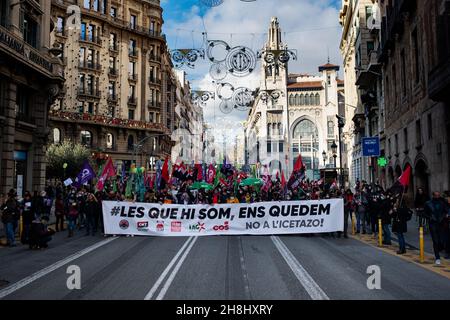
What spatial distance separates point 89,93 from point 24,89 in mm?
23378

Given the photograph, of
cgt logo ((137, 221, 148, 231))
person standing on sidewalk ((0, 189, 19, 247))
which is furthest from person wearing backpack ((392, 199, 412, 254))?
person standing on sidewalk ((0, 189, 19, 247))

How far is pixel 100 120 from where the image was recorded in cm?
4603

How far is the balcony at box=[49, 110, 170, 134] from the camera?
142 feet

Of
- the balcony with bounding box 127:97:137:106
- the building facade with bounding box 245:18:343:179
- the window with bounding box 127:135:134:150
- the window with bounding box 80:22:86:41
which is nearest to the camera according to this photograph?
the window with bounding box 80:22:86:41

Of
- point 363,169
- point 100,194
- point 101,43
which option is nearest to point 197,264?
point 100,194

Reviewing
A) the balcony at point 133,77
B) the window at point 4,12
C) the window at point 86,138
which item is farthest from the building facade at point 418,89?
the window at point 86,138

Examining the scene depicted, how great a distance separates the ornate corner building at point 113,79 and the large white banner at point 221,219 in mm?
27056

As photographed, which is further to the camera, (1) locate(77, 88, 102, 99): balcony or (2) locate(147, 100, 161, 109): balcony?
(2) locate(147, 100, 161, 109): balcony

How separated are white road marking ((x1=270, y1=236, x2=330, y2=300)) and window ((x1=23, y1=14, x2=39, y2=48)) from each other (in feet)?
71.3

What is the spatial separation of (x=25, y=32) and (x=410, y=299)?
→ 2596 cm

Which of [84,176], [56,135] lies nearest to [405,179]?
[84,176]

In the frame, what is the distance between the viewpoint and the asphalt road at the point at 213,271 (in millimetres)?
6883

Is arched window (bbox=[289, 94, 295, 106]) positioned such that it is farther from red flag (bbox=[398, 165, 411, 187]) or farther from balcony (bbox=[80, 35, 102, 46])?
red flag (bbox=[398, 165, 411, 187])

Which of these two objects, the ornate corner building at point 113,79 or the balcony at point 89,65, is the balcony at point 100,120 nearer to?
the ornate corner building at point 113,79
